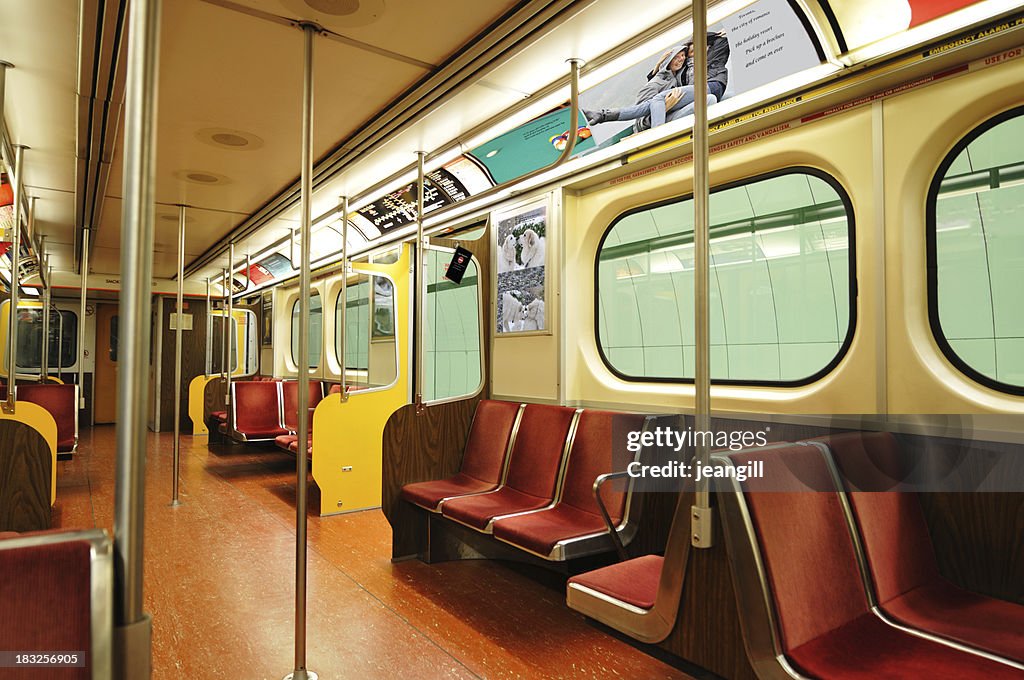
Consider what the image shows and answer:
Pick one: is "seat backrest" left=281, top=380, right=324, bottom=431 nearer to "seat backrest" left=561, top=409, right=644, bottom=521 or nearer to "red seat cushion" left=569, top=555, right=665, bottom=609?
"seat backrest" left=561, top=409, right=644, bottom=521

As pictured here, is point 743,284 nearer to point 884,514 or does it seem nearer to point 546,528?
point 884,514

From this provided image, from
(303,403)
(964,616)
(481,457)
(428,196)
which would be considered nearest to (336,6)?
(303,403)

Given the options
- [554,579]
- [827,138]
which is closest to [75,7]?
[827,138]

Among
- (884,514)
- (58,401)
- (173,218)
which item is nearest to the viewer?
(884,514)

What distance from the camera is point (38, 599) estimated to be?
910 mm

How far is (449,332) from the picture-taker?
18.8 feet

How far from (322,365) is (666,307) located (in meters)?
5.84

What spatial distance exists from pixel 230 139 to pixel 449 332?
2439 millimetres

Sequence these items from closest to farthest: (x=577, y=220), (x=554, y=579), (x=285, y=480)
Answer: (x=554, y=579) → (x=577, y=220) → (x=285, y=480)

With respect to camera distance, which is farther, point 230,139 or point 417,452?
point 417,452

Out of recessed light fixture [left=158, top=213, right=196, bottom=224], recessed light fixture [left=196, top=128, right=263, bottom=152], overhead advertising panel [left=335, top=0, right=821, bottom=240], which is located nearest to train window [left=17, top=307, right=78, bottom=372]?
recessed light fixture [left=158, top=213, right=196, bottom=224]

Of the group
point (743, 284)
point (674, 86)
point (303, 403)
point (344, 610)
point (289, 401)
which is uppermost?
point (674, 86)

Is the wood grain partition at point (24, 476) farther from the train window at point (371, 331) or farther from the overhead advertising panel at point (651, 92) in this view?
the overhead advertising panel at point (651, 92)

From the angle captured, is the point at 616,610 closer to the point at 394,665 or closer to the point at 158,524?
the point at 394,665
